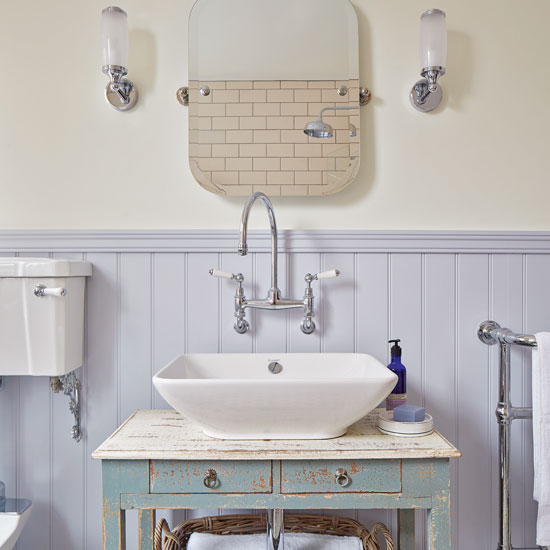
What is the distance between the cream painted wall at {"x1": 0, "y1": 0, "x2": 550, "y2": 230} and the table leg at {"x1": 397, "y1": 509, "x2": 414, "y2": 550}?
0.84 meters

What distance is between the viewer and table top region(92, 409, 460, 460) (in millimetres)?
1100

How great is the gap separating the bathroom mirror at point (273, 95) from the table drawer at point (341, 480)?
776 millimetres

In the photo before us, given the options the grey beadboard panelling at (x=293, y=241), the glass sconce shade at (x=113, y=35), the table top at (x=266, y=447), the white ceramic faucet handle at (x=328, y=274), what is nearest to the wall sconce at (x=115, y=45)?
→ the glass sconce shade at (x=113, y=35)

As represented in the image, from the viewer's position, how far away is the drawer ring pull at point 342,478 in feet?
3.65

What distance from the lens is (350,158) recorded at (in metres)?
1.52

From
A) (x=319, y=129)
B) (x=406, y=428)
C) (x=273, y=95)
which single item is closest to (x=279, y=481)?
(x=406, y=428)

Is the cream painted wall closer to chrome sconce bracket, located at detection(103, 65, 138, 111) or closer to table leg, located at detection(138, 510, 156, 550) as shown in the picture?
chrome sconce bracket, located at detection(103, 65, 138, 111)

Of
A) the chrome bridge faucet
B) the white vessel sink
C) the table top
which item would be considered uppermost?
the chrome bridge faucet

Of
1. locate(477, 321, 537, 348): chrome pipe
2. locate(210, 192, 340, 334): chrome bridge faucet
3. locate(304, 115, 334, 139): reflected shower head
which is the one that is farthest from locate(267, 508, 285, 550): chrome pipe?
locate(304, 115, 334, 139): reflected shower head

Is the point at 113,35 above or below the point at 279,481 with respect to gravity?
above

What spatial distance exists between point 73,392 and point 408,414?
959 mm

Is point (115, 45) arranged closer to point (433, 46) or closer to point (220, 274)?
point (220, 274)

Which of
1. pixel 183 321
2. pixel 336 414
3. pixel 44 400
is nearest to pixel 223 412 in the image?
pixel 336 414

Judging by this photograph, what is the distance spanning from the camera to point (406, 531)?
140 centimetres
